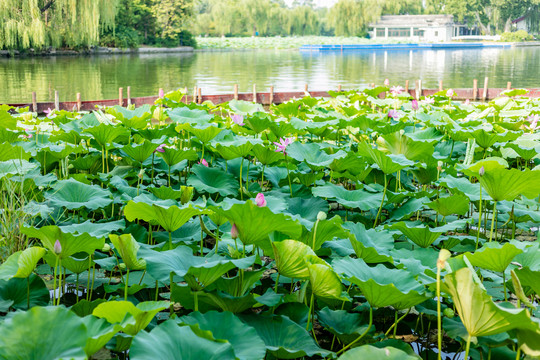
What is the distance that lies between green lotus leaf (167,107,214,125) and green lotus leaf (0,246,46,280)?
1.51 m

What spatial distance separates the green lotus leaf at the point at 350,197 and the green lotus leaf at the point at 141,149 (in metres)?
0.76

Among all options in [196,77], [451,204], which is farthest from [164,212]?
[196,77]

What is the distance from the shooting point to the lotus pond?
0.99m

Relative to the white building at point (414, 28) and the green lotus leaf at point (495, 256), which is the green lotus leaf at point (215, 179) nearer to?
the green lotus leaf at point (495, 256)

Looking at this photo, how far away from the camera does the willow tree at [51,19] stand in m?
16.1

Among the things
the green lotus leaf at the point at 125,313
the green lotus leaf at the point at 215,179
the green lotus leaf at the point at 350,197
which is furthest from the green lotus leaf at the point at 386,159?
the green lotus leaf at the point at 125,313

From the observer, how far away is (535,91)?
422 inches

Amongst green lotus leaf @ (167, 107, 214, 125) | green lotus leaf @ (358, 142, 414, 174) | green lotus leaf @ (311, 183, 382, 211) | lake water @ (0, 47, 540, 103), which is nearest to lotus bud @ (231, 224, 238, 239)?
green lotus leaf @ (311, 183, 382, 211)

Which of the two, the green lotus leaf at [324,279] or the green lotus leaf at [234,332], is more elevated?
the green lotus leaf at [324,279]

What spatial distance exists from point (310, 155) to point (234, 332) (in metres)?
1.37

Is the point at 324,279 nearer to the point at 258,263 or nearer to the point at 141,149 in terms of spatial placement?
the point at 258,263

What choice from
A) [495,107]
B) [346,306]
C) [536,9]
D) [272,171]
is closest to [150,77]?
[495,107]

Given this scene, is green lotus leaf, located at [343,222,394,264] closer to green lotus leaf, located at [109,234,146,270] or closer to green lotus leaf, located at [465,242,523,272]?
green lotus leaf, located at [465,242,523,272]

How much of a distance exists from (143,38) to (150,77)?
56.9 feet
